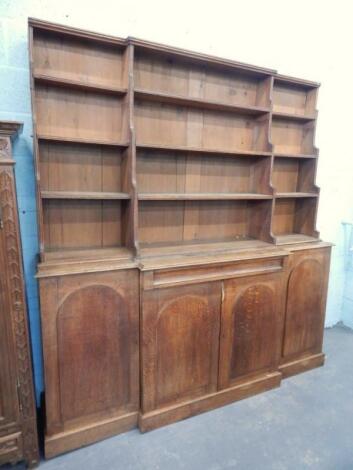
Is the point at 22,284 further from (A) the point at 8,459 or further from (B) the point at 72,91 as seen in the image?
(B) the point at 72,91

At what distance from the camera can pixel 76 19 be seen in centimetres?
172

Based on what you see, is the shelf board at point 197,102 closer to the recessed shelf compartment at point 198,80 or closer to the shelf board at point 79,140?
the recessed shelf compartment at point 198,80

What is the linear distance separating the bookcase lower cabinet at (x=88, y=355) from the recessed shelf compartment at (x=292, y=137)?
157cm

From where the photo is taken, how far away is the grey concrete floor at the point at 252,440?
1.61 meters

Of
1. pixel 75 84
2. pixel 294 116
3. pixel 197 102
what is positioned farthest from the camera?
pixel 294 116

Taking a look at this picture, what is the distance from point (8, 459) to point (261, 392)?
1587mm

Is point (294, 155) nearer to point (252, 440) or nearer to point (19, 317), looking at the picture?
point (252, 440)

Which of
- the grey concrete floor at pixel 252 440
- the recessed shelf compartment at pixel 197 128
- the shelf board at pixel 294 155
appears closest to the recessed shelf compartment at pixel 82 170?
the recessed shelf compartment at pixel 197 128

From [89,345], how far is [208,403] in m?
0.92

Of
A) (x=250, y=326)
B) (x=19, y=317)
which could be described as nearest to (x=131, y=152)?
(x=19, y=317)

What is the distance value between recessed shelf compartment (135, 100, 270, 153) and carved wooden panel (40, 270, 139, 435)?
0.93 m

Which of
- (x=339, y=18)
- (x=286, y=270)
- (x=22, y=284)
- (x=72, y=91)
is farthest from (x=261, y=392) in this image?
(x=339, y=18)

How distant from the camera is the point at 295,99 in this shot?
2.39 m

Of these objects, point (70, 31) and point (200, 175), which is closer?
point (70, 31)
